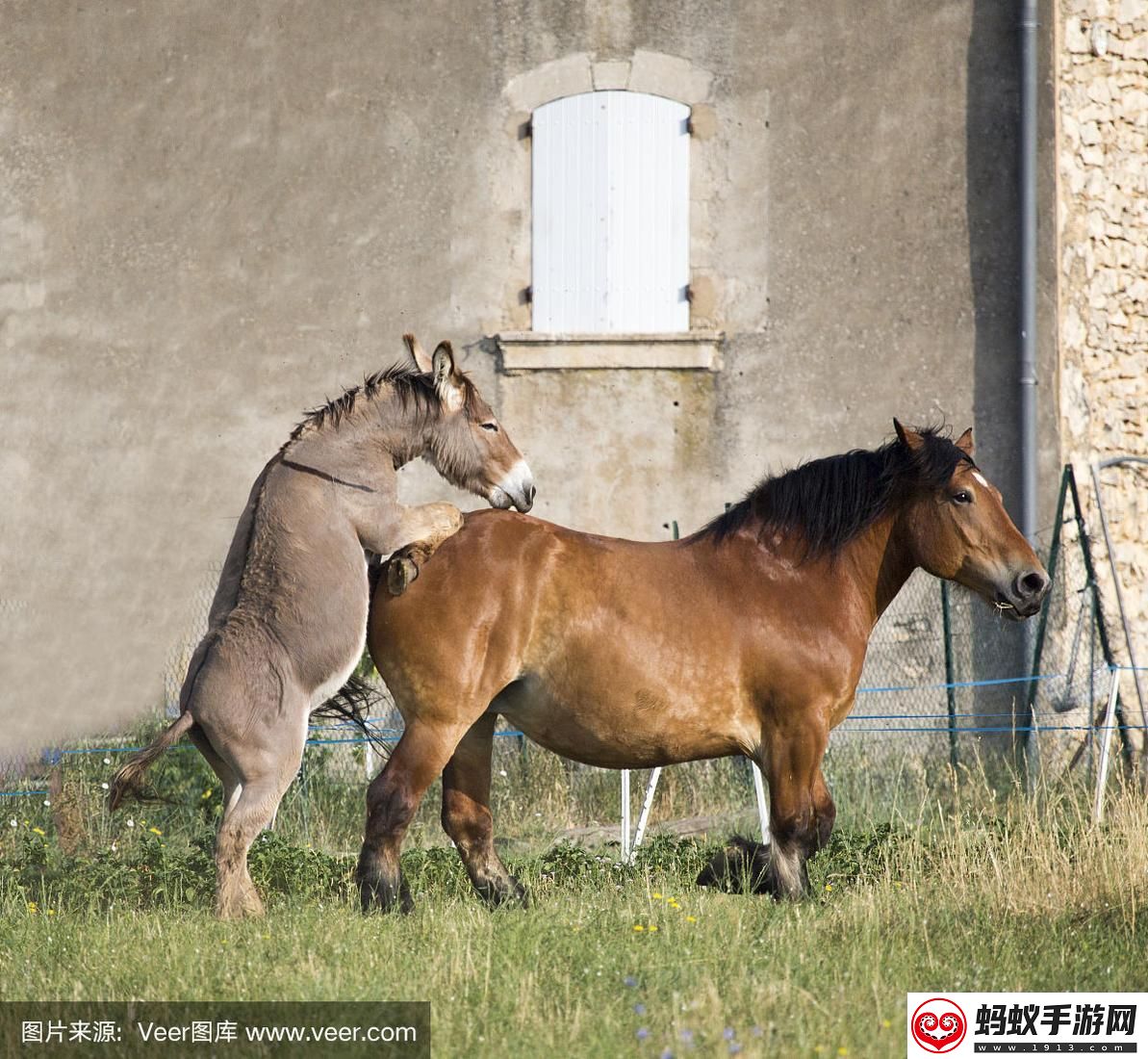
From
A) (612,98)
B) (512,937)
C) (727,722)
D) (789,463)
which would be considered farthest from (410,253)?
(512,937)

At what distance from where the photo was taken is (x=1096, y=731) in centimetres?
1130

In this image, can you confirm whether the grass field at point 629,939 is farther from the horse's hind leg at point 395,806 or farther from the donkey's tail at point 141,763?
the donkey's tail at point 141,763

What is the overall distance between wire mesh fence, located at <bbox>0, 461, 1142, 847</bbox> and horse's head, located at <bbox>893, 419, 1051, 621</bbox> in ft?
12.1

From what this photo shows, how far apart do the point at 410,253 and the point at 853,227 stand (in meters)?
3.73

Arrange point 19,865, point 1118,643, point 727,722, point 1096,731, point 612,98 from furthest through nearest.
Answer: point 612,98, point 1118,643, point 1096,731, point 19,865, point 727,722

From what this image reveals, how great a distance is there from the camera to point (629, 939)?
5805mm

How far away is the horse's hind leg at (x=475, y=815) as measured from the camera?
6.81m

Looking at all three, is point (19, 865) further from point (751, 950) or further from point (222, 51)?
point (222, 51)

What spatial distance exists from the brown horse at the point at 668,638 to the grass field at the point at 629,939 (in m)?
0.50

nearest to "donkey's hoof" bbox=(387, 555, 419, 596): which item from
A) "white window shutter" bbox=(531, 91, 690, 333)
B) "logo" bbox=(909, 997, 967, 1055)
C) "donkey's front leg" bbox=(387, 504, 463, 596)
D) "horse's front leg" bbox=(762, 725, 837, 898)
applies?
"donkey's front leg" bbox=(387, 504, 463, 596)

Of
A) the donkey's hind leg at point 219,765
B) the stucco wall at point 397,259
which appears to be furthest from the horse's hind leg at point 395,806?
the stucco wall at point 397,259

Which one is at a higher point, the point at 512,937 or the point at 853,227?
the point at 853,227

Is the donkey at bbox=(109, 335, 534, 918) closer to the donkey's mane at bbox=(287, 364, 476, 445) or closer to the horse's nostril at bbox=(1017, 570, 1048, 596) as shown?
the donkey's mane at bbox=(287, 364, 476, 445)

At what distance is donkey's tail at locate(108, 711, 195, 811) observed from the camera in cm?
614
